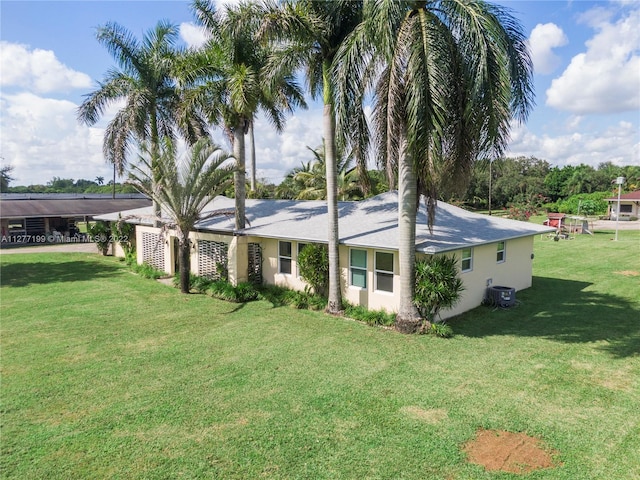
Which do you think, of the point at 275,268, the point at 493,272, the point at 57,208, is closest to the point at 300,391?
the point at 275,268

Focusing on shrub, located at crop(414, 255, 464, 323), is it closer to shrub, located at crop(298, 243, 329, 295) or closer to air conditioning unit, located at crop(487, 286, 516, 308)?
air conditioning unit, located at crop(487, 286, 516, 308)

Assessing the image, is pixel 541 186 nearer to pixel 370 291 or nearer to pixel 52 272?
pixel 370 291

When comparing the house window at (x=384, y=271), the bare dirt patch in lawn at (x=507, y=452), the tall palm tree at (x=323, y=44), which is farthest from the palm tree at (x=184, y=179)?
the bare dirt patch in lawn at (x=507, y=452)

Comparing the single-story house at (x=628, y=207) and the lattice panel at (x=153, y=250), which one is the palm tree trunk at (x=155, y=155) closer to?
the lattice panel at (x=153, y=250)

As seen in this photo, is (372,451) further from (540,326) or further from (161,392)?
(540,326)

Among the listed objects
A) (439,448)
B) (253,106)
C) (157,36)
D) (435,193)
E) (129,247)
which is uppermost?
(157,36)

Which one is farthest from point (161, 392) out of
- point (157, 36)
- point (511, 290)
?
point (157, 36)

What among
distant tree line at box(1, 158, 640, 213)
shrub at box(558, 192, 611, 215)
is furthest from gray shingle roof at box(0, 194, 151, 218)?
shrub at box(558, 192, 611, 215)
